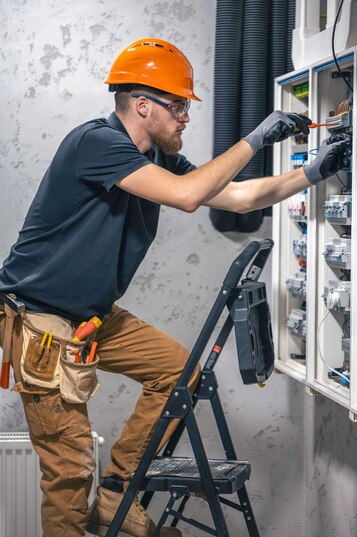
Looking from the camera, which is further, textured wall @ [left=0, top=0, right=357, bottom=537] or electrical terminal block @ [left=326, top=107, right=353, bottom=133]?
textured wall @ [left=0, top=0, right=357, bottom=537]

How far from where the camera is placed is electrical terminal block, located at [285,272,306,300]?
10.1 ft

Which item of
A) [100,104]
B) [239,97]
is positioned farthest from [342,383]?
[100,104]

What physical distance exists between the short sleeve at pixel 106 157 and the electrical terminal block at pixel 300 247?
34.2 inches

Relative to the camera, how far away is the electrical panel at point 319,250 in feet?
8.73

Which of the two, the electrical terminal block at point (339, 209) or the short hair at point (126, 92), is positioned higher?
the short hair at point (126, 92)

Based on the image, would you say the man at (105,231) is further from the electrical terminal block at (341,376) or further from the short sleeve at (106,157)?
the electrical terminal block at (341,376)

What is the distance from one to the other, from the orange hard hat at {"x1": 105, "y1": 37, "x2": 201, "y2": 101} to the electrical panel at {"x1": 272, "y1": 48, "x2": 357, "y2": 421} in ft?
1.48

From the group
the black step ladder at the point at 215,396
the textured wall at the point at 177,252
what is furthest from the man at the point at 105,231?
the textured wall at the point at 177,252

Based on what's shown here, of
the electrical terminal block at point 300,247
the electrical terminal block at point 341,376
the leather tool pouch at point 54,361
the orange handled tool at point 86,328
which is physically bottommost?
the electrical terminal block at point 341,376

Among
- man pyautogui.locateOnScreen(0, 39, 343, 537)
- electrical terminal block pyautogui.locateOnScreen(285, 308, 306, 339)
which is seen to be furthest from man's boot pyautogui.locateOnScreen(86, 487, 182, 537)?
electrical terminal block pyautogui.locateOnScreen(285, 308, 306, 339)

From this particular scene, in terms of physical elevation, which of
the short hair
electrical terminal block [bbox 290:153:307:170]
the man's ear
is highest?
the short hair

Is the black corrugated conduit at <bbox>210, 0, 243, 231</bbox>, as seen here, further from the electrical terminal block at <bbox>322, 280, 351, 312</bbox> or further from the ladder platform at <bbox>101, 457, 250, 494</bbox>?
the ladder platform at <bbox>101, 457, 250, 494</bbox>

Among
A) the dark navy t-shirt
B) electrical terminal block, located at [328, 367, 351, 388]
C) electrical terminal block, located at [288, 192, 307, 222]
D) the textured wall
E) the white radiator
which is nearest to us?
the dark navy t-shirt

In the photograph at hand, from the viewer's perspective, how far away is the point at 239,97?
11.5 ft
